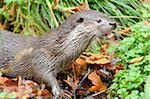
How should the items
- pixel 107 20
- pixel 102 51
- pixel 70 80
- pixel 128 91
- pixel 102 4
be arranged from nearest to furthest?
pixel 128 91 < pixel 107 20 < pixel 70 80 < pixel 102 51 < pixel 102 4

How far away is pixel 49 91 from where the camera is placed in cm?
409

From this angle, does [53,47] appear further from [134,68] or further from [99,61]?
[134,68]

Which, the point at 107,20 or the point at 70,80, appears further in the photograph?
the point at 70,80

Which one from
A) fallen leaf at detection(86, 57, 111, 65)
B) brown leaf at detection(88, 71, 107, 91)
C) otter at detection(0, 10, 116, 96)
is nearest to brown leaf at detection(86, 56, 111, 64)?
fallen leaf at detection(86, 57, 111, 65)

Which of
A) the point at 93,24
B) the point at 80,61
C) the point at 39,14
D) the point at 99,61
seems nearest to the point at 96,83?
the point at 99,61

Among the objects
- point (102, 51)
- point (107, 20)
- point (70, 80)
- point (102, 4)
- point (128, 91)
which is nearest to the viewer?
point (128, 91)

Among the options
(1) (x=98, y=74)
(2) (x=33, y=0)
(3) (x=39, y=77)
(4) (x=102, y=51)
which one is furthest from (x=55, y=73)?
(2) (x=33, y=0)

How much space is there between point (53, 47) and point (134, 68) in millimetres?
671

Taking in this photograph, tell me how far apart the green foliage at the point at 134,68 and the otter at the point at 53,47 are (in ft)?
0.76

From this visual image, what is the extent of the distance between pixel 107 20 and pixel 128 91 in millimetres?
575

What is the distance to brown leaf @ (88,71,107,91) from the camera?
4156 millimetres

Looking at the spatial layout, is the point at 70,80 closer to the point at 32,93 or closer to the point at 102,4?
the point at 32,93

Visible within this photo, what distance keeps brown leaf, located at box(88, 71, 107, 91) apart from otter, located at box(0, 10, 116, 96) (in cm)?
24

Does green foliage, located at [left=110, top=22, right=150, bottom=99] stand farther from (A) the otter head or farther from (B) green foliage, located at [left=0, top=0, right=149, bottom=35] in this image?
(B) green foliage, located at [left=0, top=0, right=149, bottom=35]
